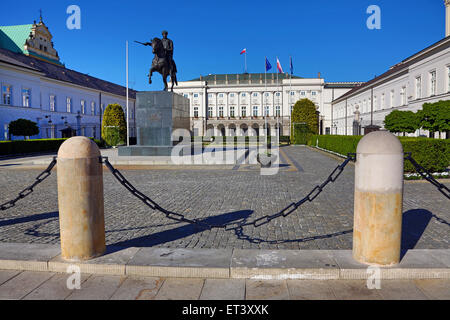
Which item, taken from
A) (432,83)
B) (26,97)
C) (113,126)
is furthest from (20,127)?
(432,83)

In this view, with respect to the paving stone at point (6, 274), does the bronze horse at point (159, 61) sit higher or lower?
higher

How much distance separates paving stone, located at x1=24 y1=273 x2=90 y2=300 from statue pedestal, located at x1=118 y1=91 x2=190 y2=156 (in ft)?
50.1

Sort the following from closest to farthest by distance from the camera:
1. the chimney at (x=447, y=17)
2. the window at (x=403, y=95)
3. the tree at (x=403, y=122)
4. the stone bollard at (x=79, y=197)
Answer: the stone bollard at (x=79, y=197), the tree at (x=403, y=122), the chimney at (x=447, y=17), the window at (x=403, y=95)

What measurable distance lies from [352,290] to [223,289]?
3.92 ft

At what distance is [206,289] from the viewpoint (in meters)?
3.28

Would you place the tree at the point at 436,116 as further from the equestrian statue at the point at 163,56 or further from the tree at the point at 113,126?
the tree at the point at 113,126

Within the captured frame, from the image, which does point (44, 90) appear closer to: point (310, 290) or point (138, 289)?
point (138, 289)

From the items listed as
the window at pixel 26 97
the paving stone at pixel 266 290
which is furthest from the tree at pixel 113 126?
the paving stone at pixel 266 290

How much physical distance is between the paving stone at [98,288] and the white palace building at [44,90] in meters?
37.2

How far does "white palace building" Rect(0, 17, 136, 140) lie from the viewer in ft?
120

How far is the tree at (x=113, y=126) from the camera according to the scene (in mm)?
37344

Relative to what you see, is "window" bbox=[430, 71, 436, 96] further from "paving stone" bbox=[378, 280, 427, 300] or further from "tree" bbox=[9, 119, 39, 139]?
"tree" bbox=[9, 119, 39, 139]

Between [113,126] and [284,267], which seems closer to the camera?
[284,267]
